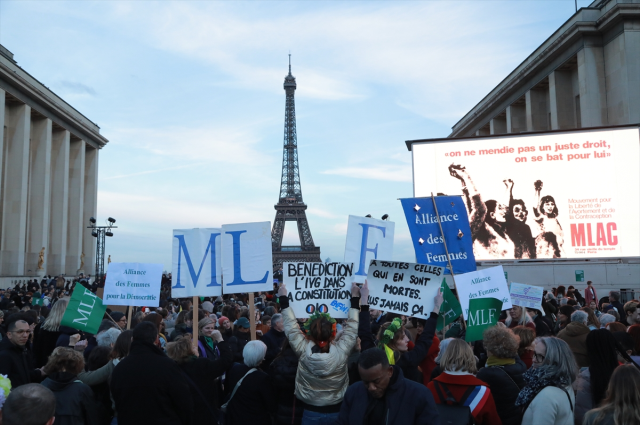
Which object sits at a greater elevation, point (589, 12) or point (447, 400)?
point (589, 12)

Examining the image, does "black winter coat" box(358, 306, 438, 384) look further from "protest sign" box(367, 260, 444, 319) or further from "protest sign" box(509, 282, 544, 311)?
"protest sign" box(509, 282, 544, 311)

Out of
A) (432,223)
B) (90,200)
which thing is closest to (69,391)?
(432,223)

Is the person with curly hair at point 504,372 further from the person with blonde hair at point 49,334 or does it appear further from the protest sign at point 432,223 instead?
the person with blonde hair at point 49,334

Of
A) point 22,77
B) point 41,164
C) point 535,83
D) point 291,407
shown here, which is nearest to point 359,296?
point 291,407

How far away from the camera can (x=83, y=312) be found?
7.05 metres

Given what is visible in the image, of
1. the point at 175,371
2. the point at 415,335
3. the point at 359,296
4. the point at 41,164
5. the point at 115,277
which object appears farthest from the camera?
the point at 41,164

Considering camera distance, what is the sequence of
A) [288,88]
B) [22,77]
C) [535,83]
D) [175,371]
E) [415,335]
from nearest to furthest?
[175,371]
[415,335]
[535,83]
[22,77]
[288,88]

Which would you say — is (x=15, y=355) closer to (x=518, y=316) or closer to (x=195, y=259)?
(x=195, y=259)

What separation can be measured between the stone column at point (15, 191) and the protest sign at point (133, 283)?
3805 centimetres

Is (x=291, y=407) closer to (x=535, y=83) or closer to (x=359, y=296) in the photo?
(x=359, y=296)

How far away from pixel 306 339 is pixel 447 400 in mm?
1326

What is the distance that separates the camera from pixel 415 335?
7238mm

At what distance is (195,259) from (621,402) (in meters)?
5.87

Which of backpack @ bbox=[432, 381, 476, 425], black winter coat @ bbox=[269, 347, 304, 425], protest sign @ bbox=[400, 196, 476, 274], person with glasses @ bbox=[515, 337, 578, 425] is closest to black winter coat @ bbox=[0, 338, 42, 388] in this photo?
black winter coat @ bbox=[269, 347, 304, 425]
